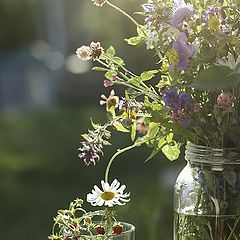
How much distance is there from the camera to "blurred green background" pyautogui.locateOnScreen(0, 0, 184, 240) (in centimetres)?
536

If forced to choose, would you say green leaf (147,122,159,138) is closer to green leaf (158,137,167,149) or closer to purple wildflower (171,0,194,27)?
green leaf (158,137,167,149)

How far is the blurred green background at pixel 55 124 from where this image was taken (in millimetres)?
5363

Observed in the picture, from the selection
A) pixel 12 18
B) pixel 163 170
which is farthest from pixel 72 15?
pixel 163 170

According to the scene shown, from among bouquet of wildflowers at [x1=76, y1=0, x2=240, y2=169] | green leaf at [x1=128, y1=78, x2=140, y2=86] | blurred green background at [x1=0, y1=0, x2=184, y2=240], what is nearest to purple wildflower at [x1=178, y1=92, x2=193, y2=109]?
bouquet of wildflowers at [x1=76, y1=0, x2=240, y2=169]

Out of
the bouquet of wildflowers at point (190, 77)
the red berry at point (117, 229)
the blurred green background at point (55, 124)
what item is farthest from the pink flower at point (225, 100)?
the blurred green background at point (55, 124)

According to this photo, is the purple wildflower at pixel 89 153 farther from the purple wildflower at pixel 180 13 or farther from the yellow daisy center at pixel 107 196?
the purple wildflower at pixel 180 13

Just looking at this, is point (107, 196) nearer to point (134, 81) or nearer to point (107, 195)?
point (107, 195)

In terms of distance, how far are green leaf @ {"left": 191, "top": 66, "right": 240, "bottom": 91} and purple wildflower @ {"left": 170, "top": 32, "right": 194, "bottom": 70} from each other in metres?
0.03

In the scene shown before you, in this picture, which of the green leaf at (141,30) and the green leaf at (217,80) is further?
the green leaf at (141,30)

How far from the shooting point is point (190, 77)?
1.23 meters

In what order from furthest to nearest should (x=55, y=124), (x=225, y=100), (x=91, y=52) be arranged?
(x=55, y=124) → (x=91, y=52) → (x=225, y=100)

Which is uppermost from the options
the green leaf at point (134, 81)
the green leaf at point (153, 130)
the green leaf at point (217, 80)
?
the green leaf at point (134, 81)

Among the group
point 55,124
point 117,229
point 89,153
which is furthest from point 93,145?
point 55,124

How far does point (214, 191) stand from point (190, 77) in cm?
15
